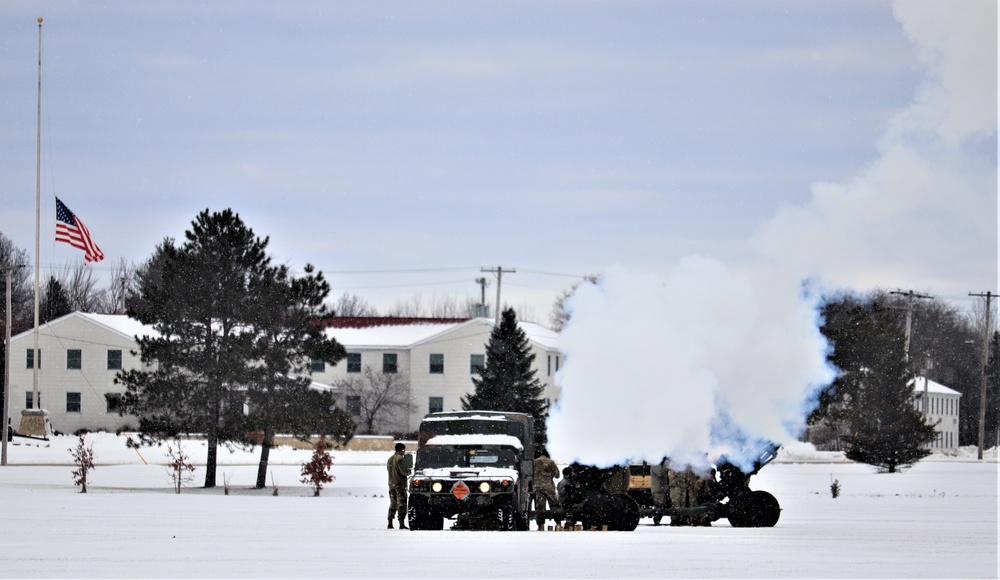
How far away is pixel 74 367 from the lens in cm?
8519

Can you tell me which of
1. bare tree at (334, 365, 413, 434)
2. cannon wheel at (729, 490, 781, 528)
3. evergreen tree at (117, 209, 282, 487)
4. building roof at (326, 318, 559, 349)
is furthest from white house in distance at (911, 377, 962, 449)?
cannon wheel at (729, 490, 781, 528)

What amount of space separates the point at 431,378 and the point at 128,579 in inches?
2848

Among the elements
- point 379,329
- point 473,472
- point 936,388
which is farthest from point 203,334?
point 936,388

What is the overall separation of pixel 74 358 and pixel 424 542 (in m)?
67.7

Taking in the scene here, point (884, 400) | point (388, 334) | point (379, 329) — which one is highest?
point (379, 329)

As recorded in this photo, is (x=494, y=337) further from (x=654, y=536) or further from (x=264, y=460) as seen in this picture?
(x=654, y=536)

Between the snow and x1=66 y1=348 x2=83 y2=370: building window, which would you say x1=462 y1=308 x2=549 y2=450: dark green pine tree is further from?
x1=66 y1=348 x2=83 y2=370: building window

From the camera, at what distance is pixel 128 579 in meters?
16.8

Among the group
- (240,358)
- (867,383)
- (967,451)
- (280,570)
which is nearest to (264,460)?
(240,358)

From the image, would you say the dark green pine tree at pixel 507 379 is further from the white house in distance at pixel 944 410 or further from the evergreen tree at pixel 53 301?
the white house in distance at pixel 944 410

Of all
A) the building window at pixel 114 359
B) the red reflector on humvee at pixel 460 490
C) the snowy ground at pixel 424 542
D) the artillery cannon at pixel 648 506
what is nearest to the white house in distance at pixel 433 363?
the building window at pixel 114 359

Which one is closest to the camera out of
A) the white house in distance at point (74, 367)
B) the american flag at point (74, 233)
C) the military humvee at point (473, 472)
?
the military humvee at point (473, 472)

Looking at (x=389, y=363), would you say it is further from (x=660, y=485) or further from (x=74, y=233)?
(x=660, y=485)

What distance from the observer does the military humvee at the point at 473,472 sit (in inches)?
1005
